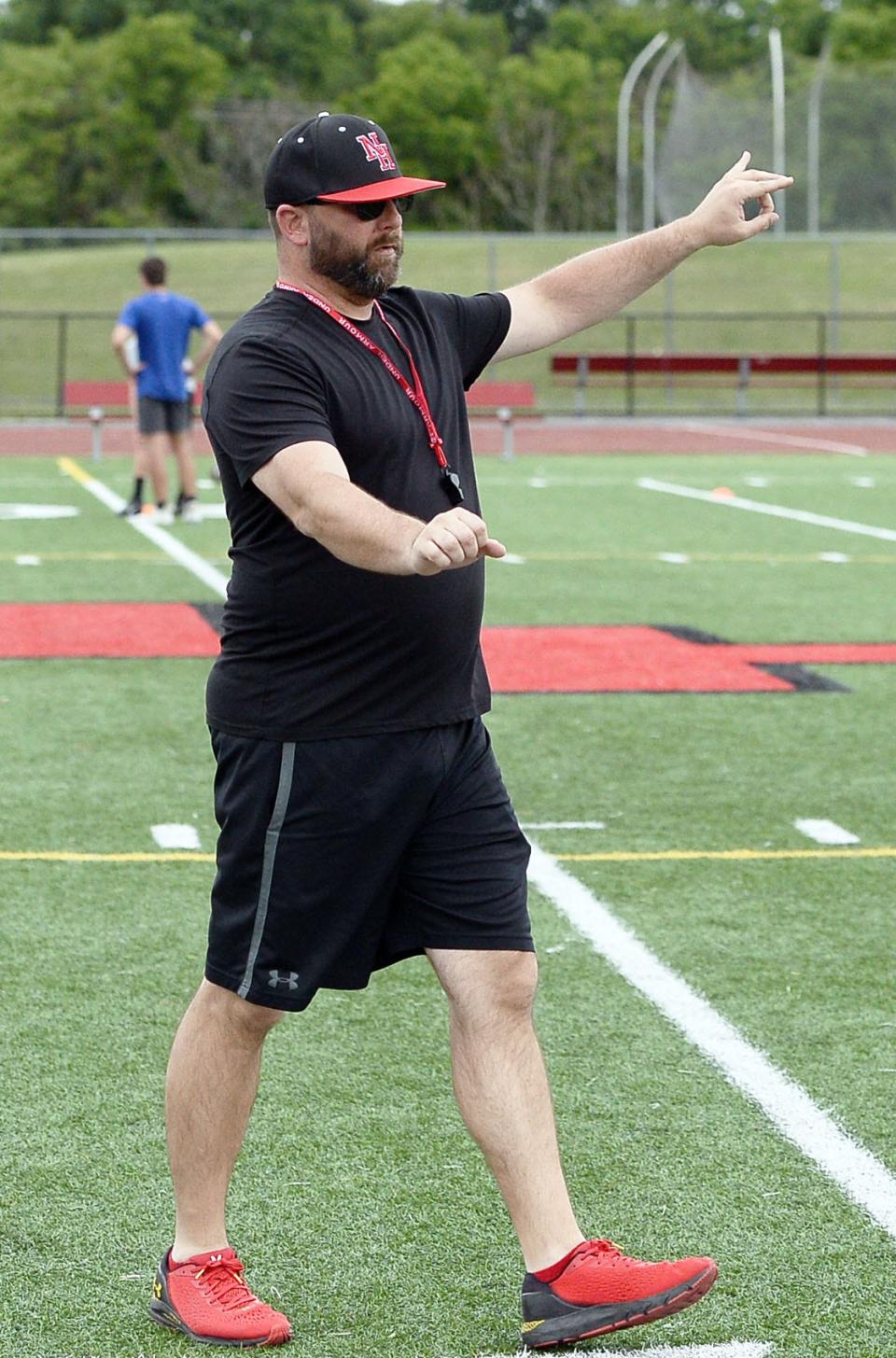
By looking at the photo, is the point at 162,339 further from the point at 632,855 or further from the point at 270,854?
the point at 270,854

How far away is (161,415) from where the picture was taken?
16.3 meters

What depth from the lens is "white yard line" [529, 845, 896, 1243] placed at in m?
4.07

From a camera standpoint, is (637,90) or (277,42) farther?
(277,42)

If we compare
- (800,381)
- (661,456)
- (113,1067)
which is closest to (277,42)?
(800,381)

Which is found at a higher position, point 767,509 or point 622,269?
point 622,269

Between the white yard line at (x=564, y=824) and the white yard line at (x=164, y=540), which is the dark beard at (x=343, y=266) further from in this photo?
the white yard line at (x=164, y=540)

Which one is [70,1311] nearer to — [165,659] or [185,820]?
[185,820]

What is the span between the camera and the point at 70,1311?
11.6ft

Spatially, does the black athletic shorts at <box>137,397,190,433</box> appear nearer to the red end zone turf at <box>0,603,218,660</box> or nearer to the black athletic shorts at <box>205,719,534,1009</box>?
the red end zone turf at <box>0,603,218,660</box>

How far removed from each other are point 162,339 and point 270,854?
13161mm

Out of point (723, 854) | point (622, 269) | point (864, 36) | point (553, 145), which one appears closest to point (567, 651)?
point (723, 854)

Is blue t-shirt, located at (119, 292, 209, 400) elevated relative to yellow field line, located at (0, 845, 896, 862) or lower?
elevated

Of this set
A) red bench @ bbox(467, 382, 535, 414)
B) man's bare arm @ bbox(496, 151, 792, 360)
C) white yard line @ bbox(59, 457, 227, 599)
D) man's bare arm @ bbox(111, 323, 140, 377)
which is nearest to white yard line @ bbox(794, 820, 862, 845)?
man's bare arm @ bbox(496, 151, 792, 360)

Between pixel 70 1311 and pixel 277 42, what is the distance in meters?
94.0
